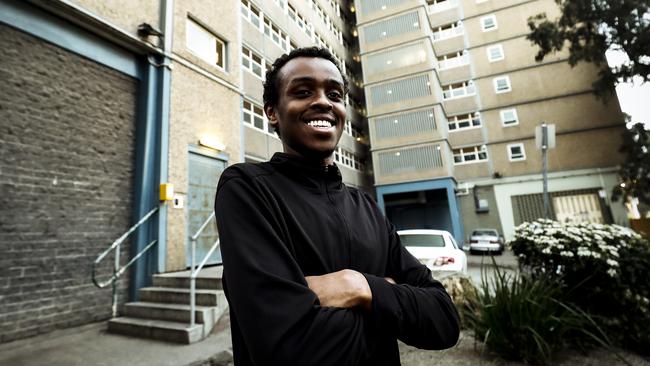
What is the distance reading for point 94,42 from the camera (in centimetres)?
596

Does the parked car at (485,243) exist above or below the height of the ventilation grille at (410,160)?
below

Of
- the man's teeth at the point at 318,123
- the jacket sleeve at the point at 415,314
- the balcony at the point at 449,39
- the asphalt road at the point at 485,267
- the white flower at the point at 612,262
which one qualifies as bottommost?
the asphalt road at the point at 485,267

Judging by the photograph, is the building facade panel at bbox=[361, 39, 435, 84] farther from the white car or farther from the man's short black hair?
the man's short black hair

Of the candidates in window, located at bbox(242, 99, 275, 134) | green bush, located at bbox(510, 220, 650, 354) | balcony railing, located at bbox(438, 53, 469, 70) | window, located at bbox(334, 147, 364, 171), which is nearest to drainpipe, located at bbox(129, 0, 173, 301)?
window, located at bbox(242, 99, 275, 134)

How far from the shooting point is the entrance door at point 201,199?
24.2 ft

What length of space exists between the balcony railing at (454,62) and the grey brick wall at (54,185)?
73.6 feet

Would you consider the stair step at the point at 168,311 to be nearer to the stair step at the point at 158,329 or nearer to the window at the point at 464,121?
the stair step at the point at 158,329

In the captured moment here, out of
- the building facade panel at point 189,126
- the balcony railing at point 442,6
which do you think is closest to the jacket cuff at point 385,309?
the building facade panel at point 189,126

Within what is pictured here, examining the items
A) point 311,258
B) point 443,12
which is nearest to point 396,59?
point 443,12

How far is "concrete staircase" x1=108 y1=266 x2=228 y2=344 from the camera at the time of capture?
4.37m

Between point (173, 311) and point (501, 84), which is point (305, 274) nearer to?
point (173, 311)

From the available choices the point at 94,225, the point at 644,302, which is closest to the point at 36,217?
the point at 94,225

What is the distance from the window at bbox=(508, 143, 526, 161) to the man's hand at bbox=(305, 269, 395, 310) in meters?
23.2

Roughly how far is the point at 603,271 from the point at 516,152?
65.4 ft
